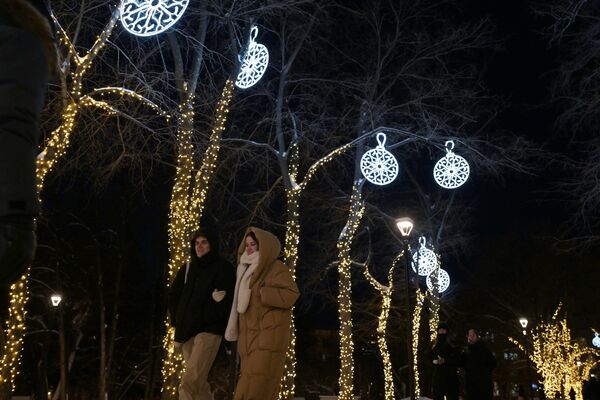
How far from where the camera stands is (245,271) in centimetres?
606

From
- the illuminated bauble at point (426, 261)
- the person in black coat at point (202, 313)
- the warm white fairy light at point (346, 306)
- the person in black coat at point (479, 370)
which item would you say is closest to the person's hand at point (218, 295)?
the person in black coat at point (202, 313)

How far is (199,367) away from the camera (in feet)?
19.0

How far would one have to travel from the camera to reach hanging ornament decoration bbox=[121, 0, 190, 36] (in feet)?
30.7

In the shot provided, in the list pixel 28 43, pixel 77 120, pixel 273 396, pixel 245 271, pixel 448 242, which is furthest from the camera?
pixel 448 242

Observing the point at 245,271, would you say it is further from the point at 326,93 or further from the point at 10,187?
the point at 326,93

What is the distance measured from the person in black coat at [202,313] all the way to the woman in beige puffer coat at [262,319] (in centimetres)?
19

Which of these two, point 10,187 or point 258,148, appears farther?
point 258,148

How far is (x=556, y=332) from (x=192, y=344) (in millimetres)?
33406

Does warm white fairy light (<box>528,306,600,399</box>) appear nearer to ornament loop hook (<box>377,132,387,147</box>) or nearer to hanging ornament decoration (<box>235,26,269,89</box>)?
ornament loop hook (<box>377,132,387,147</box>)

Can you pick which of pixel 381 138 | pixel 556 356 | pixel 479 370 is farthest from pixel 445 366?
pixel 556 356

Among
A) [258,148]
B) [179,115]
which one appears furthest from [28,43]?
[258,148]

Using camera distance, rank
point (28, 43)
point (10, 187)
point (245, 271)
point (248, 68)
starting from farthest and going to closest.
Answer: point (248, 68)
point (245, 271)
point (28, 43)
point (10, 187)

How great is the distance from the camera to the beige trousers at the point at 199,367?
5.75 m

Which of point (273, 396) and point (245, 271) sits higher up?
point (245, 271)
